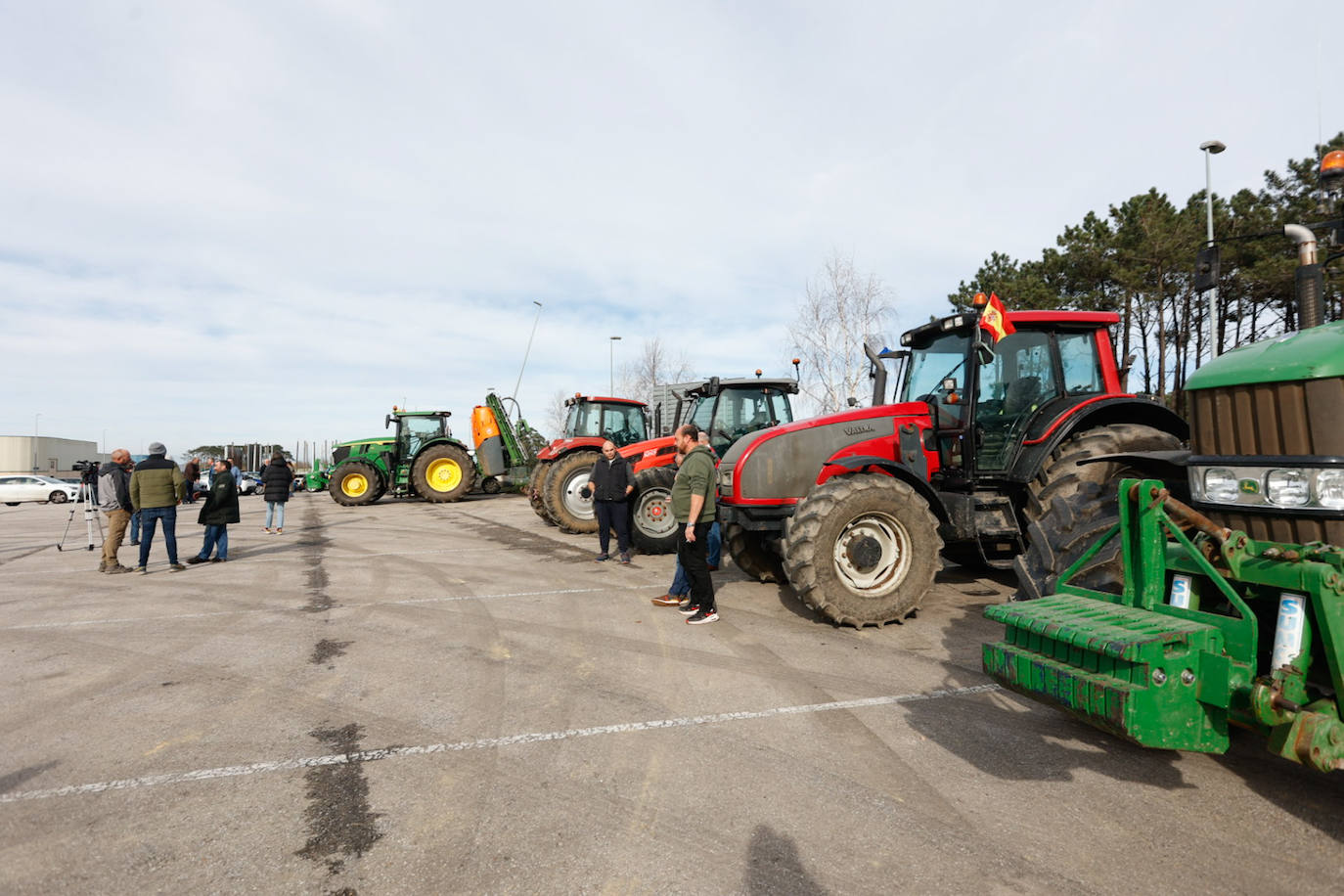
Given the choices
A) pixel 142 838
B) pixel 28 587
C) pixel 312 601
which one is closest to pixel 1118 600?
pixel 142 838

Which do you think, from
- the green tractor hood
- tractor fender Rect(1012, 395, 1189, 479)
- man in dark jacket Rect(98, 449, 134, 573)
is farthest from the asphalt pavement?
man in dark jacket Rect(98, 449, 134, 573)

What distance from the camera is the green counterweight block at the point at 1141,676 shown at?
2639 mm

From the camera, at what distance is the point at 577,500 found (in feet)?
44.3

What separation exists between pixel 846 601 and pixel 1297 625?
347 centimetres

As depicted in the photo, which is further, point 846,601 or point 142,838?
point 846,601

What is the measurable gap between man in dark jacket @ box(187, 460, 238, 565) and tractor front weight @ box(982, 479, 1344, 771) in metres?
10.8

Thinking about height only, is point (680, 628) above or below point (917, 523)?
below

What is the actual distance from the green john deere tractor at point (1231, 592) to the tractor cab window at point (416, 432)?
68.3ft

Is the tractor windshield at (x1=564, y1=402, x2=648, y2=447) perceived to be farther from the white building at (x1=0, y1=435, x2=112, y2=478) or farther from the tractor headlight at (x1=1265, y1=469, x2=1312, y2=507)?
the white building at (x1=0, y1=435, x2=112, y2=478)

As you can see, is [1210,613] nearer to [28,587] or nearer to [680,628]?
[680,628]

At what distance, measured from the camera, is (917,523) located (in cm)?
608

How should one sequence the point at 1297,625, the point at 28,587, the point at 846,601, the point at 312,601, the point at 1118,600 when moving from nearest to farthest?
the point at 1297,625, the point at 1118,600, the point at 846,601, the point at 312,601, the point at 28,587

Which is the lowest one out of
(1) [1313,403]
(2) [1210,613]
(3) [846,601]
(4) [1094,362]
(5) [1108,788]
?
(5) [1108,788]

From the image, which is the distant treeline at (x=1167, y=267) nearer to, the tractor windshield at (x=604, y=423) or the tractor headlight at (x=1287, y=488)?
the tractor windshield at (x=604, y=423)
